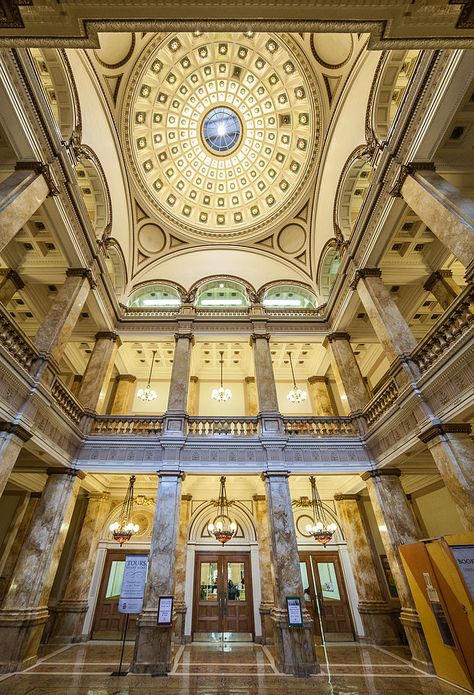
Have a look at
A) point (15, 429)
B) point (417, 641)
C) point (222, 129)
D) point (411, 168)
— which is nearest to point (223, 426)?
point (15, 429)

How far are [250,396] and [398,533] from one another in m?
7.12

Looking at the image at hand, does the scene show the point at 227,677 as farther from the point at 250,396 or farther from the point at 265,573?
the point at 250,396

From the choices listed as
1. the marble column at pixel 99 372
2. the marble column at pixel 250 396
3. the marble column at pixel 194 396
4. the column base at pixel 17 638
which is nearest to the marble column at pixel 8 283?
Result: the marble column at pixel 99 372

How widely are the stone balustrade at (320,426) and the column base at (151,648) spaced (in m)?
5.38

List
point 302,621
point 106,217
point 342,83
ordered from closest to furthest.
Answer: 1. point 302,621
2. point 342,83
3. point 106,217

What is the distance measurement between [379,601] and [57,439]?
31.1 ft

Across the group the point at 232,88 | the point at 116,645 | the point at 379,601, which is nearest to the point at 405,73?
the point at 232,88

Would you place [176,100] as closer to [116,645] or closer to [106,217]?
[106,217]

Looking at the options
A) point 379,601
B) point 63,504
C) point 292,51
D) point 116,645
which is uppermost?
point 292,51

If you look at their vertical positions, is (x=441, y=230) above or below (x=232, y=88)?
below

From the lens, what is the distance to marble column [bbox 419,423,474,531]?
17.5ft

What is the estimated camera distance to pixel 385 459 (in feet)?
26.3

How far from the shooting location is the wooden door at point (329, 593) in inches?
390

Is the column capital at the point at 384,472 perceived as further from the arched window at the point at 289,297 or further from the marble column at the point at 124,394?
the marble column at the point at 124,394
